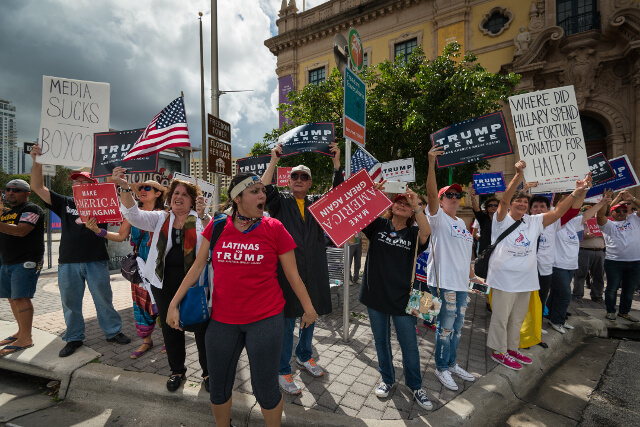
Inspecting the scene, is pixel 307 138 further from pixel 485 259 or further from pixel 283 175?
pixel 283 175

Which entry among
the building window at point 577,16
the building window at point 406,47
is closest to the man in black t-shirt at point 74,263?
the building window at point 406,47

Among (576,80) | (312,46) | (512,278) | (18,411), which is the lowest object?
(18,411)

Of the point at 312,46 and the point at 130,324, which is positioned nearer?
the point at 130,324

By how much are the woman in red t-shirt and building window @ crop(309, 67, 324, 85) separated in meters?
20.9

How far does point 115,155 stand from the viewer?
4109mm

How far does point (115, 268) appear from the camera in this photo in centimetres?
1002

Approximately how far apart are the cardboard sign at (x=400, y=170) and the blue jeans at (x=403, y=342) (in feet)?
13.4

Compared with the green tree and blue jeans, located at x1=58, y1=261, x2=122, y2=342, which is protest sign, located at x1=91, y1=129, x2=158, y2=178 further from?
the green tree

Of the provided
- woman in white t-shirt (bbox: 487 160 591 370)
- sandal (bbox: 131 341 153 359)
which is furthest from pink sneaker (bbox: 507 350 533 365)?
sandal (bbox: 131 341 153 359)

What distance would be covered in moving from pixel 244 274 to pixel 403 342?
161cm

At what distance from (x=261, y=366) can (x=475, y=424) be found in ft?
6.55

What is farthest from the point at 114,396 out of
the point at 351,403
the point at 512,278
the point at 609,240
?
the point at 609,240

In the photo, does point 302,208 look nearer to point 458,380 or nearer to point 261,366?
point 261,366

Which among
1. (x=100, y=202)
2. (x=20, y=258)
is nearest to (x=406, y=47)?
(x=100, y=202)
